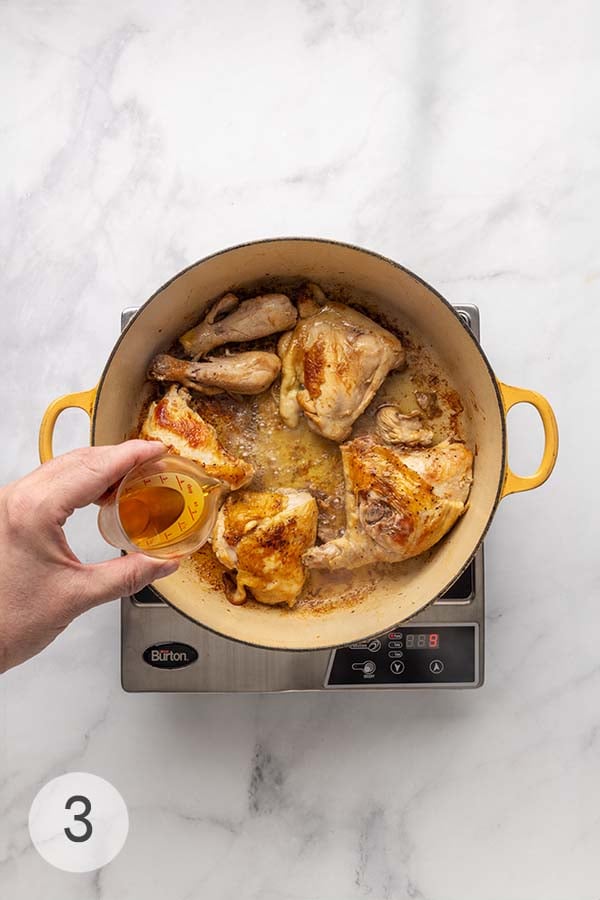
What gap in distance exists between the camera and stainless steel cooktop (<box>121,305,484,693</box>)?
142 cm

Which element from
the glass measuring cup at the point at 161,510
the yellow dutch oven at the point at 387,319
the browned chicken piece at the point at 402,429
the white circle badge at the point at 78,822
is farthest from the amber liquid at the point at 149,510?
the white circle badge at the point at 78,822

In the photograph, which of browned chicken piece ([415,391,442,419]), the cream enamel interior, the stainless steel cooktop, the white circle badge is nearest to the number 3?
the white circle badge

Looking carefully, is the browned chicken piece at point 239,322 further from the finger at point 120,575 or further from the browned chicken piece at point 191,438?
the finger at point 120,575

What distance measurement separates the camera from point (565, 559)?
1560 millimetres

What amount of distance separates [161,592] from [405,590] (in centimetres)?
39

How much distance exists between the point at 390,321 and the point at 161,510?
543 mm

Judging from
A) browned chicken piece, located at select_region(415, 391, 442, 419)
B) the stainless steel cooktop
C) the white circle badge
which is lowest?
the white circle badge

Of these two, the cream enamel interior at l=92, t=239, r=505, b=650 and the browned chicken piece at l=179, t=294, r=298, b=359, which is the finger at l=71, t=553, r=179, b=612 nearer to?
→ the cream enamel interior at l=92, t=239, r=505, b=650

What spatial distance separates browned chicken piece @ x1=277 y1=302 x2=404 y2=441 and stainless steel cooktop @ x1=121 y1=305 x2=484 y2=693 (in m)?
0.16

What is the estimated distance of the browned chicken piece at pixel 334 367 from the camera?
4.59ft

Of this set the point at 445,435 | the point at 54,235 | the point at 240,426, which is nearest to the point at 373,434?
the point at 445,435

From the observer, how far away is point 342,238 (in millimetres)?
1558

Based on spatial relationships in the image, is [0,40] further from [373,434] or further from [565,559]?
[565,559]

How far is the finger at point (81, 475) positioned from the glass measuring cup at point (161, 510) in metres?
0.03
